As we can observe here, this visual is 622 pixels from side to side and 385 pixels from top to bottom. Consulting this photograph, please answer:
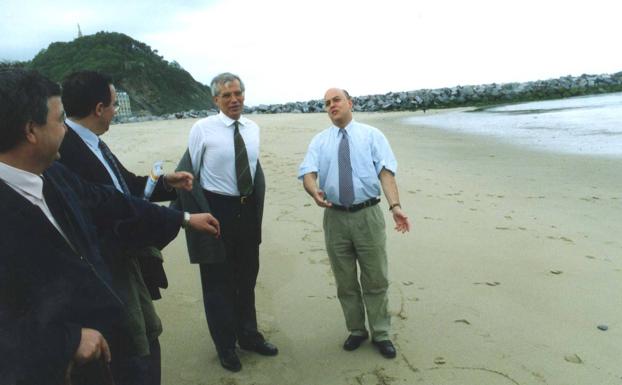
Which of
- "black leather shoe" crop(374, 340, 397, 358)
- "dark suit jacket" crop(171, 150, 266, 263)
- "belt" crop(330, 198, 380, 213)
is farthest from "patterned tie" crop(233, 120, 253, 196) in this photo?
"black leather shoe" crop(374, 340, 397, 358)

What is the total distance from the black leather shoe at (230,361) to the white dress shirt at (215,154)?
109cm

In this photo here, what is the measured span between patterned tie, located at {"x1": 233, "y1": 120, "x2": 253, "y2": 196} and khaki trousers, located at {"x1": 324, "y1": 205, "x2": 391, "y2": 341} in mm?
625

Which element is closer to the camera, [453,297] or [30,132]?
[30,132]

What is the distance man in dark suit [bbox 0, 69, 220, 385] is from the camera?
1.53m

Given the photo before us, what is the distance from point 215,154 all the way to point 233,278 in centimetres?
90

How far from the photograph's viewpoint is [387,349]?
3.47 m

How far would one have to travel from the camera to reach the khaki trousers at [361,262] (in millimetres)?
3557

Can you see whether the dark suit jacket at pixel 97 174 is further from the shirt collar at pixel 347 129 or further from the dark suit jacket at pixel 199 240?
the shirt collar at pixel 347 129

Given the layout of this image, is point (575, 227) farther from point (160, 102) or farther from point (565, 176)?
point (160, 102)

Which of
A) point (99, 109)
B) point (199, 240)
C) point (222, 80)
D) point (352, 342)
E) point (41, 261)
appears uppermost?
point (222, 80)

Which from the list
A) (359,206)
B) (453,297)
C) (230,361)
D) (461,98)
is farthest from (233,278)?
(461,98)

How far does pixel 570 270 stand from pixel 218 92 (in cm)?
356

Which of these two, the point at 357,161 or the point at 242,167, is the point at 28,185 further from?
the point at 357,161

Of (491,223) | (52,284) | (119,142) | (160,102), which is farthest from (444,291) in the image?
(160,102)
